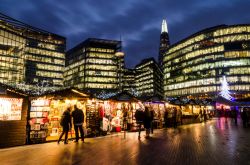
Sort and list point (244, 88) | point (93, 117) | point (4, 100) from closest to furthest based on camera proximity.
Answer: point (4, 100) → point (93, 117) → point (244, 88)

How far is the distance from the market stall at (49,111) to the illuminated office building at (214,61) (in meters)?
75.8

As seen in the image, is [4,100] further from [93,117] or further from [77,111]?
[93,117]

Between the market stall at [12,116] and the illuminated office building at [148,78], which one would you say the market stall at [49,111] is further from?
the illuminated office building at [148,78]

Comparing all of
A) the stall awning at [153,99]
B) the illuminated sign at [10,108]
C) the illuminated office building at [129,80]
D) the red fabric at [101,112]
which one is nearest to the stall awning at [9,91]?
the illuminated sign at [10,108]

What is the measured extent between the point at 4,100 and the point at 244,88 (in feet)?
273

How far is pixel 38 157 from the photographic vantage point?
26.3ft

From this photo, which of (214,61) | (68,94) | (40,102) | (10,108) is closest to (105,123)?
(68,94)

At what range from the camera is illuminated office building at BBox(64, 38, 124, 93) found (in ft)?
340

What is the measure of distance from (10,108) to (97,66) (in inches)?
3735

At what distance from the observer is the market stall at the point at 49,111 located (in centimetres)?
1179

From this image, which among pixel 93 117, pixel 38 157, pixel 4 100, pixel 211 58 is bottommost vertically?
pixel 38 157

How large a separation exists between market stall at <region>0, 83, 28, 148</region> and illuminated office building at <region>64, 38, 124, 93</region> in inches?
3608

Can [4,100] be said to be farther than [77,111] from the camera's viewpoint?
No

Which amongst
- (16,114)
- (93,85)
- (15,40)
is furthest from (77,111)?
(93,85)
